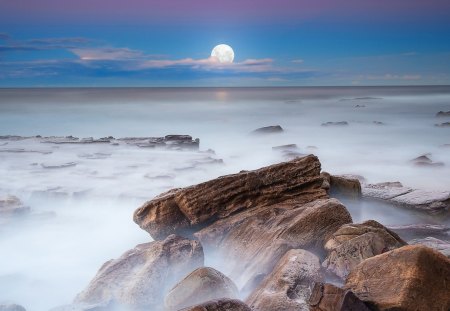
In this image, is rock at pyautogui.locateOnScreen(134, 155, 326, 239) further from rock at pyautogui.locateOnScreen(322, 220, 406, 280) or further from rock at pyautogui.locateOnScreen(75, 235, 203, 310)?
rock at pyautogui.locateOnScreen(322, 220, 406, 280)

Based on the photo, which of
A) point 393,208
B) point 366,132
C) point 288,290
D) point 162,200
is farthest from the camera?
point 366,132

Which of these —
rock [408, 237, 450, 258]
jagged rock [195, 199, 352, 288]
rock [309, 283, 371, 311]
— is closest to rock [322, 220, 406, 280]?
jagged rock [195, 199, 352, 288]

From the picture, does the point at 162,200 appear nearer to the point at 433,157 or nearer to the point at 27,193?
the point at 27,193

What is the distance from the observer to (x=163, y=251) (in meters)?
8.23

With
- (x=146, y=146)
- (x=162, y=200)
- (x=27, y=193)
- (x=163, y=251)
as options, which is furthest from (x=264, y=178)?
(x=146, y=146)

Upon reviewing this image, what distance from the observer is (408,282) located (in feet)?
19.8

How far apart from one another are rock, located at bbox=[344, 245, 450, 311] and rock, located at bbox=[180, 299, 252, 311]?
1.63m

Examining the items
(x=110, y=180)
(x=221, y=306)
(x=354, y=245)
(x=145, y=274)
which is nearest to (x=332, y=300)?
(x=221, y=306)

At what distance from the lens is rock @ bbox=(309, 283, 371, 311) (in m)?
5.76

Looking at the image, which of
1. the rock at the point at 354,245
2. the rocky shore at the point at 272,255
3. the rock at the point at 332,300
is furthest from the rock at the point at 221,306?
the rock at the point at 354,245

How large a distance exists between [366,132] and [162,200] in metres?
31.9

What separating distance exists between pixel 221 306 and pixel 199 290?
138cm

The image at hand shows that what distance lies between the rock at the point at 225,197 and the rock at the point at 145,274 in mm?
891

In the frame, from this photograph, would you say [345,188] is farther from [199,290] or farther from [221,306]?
[221,306]
